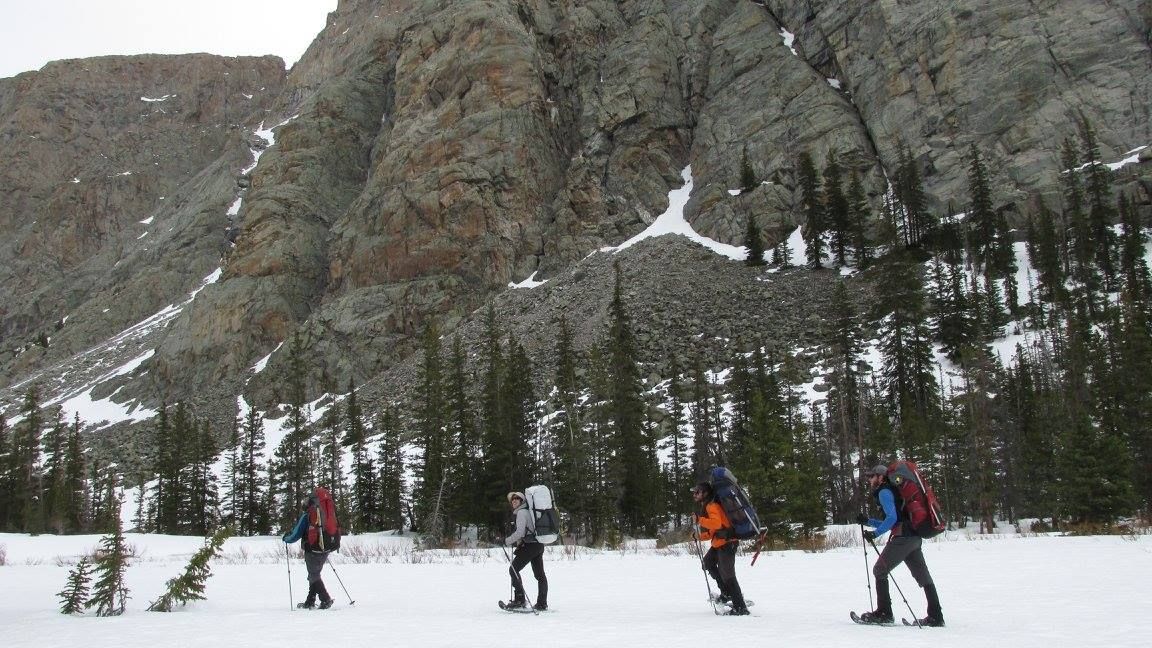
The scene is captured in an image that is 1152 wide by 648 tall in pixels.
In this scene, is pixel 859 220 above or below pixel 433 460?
above

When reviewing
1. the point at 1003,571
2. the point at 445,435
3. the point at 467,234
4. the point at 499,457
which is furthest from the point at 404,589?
the point at 467,234

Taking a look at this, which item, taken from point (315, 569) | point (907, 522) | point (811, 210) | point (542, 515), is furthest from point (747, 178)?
point (907, 522)

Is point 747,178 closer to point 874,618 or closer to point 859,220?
point 859,220

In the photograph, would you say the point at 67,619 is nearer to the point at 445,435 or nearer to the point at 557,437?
the point at 445,435

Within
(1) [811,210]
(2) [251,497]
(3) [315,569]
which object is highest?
(1) [811,210]

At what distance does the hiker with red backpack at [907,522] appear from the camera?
735cm

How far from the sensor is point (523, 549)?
9.20 m

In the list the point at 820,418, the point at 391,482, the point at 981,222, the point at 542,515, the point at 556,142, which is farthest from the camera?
the point at 556,142

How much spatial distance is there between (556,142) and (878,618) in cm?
8267

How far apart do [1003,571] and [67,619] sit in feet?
46.2

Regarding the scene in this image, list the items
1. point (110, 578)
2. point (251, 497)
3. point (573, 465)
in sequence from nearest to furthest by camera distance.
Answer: point (110, 578), point (573, 465), point (251, 497)

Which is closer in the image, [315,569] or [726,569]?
[726,569]

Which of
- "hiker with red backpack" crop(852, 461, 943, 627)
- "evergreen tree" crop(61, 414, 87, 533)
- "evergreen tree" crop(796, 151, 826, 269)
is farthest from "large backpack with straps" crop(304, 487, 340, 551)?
"evergreen tree" crop(796, 151, 826, 269)

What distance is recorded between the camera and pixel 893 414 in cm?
4284
